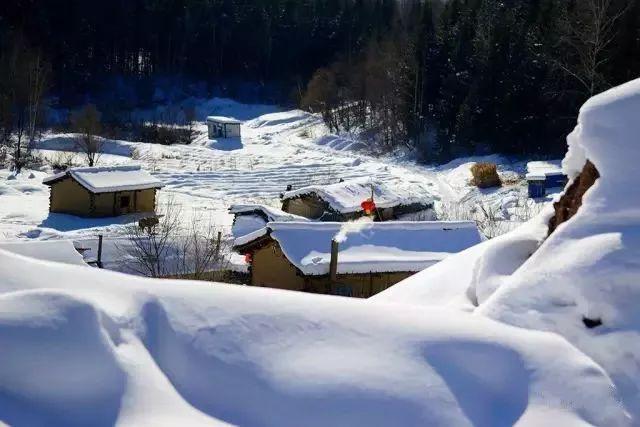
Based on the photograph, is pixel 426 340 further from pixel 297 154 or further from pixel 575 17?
pixel 297 154

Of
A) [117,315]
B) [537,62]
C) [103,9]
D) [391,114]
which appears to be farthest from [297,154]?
[117,315]

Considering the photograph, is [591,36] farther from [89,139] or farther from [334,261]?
[89,139]

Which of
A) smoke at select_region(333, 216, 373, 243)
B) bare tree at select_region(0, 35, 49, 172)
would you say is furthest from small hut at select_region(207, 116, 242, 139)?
smoke at select_region(333, 216, 373, 243)

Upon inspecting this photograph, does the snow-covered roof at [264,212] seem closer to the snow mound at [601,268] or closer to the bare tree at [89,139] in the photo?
the bare tree at [89,139]

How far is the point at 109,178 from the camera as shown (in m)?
26.8

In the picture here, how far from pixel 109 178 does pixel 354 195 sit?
915cm

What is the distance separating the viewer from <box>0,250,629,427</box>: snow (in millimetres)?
3908

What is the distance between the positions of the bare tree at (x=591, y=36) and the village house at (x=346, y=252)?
1439 cm

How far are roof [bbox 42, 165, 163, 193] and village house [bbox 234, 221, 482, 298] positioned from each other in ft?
38.4

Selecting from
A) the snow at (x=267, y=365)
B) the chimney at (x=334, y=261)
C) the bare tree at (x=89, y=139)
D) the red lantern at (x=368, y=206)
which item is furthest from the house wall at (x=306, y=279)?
the bare tree at (x=89, y=139)

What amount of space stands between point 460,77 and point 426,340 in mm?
36702

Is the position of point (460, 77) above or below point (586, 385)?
above

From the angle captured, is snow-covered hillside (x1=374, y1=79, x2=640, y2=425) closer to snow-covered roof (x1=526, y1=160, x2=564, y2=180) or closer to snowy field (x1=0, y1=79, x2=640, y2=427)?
snowy field (x1=0, y1=79, x2=640, y2=427)

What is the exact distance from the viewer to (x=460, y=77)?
130ft
